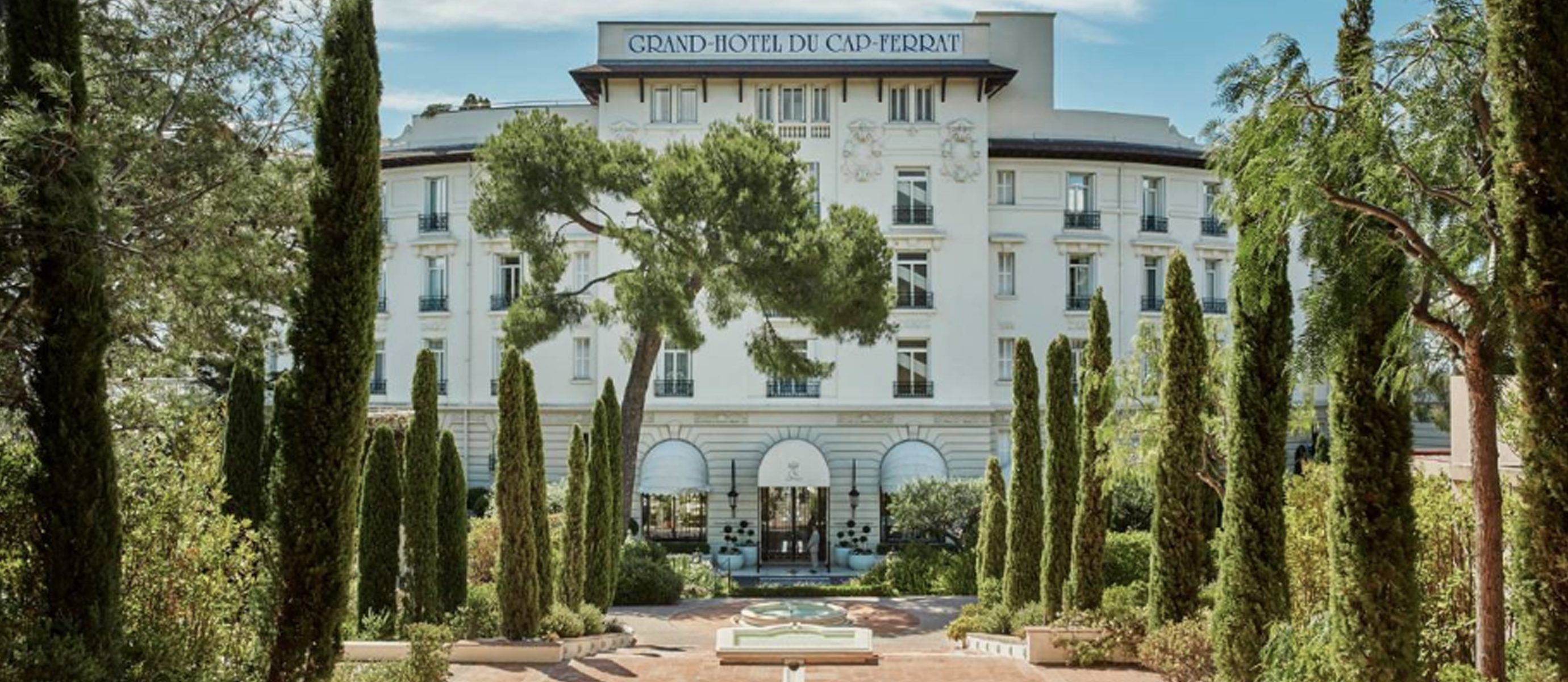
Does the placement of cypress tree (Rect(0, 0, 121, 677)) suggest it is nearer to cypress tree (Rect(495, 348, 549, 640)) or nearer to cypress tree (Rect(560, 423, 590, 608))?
cypress tree (Rect(495, 348, 549, 640))

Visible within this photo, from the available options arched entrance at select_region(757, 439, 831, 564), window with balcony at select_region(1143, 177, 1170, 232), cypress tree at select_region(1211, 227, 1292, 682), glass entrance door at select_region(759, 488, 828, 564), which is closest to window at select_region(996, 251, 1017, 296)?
window with balcony at select_region(1143, 177, 1170, 232)

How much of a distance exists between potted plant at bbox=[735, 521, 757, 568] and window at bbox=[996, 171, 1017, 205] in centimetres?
1276

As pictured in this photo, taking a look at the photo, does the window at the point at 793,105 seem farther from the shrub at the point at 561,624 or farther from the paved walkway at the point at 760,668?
the shrub at the point at 561,624

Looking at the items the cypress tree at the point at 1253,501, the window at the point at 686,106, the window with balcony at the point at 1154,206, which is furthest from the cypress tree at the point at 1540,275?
the window with balcony at the point at 1154,206

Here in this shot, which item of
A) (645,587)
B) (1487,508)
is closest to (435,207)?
(645,587)

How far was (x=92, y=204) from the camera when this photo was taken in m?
10.0

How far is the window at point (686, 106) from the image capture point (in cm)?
4225

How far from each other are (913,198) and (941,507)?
10701 mm

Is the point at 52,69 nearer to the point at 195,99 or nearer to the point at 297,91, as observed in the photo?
the point at 195,99

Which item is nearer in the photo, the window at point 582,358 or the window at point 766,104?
the window at point 766,104

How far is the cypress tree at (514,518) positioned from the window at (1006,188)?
2523cm

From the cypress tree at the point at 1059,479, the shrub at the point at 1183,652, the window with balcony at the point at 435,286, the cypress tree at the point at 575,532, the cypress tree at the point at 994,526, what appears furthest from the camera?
the window with balcony at the point at 435,286

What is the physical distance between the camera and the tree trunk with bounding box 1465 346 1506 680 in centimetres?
1005

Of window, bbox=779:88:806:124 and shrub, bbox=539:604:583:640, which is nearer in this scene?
shrub, bbox=539:604:583:640
